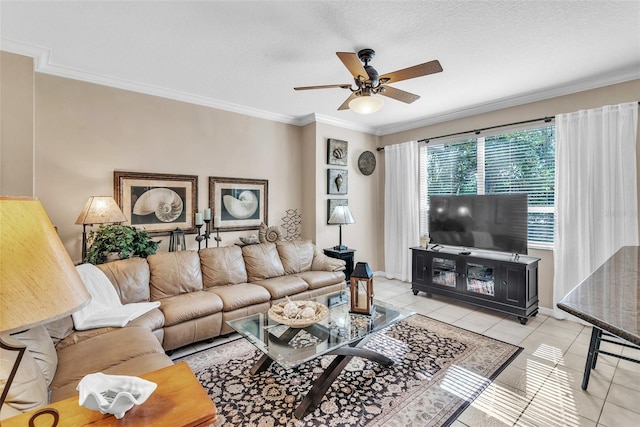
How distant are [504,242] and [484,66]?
6.75ft

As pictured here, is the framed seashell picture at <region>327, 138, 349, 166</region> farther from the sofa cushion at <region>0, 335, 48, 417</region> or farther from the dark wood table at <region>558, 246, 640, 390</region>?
the sofa cushion at <region>0, 335, 48, 417</region>

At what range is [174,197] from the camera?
11.8 ft

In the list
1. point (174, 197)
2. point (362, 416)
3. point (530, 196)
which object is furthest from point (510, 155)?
point (174, 197)

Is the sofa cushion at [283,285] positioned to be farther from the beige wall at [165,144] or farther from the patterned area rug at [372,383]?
the beige wall at [165,144]

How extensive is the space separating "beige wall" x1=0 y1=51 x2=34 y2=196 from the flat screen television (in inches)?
181

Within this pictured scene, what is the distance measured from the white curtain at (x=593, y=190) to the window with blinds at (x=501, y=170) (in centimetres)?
21

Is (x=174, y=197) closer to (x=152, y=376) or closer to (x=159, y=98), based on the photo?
(x=159, y=98)

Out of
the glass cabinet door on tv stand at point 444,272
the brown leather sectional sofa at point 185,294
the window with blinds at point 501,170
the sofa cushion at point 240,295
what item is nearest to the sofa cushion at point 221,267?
the brown leather sectional sofa at point 185,294

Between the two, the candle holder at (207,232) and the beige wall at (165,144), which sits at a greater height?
the beige wall at (165,144)

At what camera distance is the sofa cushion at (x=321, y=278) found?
12.1 feet

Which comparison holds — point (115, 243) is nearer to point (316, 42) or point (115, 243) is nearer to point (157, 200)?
point (157, 200)

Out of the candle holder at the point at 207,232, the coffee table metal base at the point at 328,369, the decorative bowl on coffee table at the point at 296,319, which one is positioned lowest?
the coffee table metal base at the point at 328,369

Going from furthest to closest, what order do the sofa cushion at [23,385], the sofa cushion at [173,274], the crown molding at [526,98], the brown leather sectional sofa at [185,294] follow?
the crown molding at [526,98] → the sofa cushion at [173,274] → the brown leather sectional sofa at [185,294] → the sofa cushion at [23,385]

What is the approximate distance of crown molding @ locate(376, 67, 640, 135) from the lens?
309cm
